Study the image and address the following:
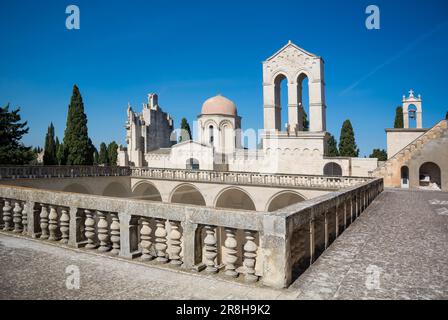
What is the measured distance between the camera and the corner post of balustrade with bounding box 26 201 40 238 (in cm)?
617

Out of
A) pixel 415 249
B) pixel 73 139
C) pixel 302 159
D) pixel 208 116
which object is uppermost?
pixel 208 116

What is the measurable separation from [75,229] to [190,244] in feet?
7.88

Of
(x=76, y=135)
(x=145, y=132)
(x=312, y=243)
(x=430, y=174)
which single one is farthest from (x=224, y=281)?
(x=145, y=132)

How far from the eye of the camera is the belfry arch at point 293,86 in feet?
97.3

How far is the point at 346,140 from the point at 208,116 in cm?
2066

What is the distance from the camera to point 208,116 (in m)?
39.6

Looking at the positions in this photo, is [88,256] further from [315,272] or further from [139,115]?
[139,115]

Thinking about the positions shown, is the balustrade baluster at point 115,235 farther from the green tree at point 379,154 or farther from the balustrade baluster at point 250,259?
the green tree at point 379,154

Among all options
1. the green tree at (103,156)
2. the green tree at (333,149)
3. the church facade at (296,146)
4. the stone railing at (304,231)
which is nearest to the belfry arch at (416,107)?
the church facade at (296,146)

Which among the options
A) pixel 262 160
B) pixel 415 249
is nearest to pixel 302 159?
pixel 262 160
